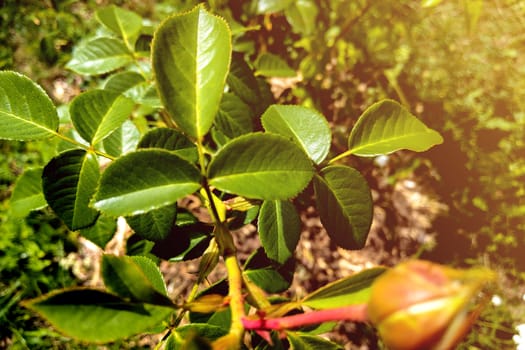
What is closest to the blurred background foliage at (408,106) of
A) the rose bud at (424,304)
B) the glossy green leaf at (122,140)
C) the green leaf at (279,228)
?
the glossy green leaf at (122,140)

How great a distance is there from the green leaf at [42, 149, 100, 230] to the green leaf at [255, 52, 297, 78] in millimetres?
770

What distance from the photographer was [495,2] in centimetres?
366

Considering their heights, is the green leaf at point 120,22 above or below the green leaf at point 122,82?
above

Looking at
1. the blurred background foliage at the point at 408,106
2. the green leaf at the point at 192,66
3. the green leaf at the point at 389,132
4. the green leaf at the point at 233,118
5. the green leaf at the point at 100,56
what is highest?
the green leaf at the point at 192,66

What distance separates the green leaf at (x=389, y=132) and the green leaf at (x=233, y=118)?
340 millimetres

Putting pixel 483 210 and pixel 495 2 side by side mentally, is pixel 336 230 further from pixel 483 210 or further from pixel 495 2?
pixel 495 2

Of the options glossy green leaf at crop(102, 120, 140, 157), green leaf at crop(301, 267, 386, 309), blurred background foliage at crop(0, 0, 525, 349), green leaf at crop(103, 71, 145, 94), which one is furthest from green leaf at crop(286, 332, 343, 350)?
blurred background foliage at crop(0, 0, 525, 349)

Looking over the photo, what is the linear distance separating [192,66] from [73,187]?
42cm

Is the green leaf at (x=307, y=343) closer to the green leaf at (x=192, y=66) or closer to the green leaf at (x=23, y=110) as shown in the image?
the green leaf at (x=192, y=66)

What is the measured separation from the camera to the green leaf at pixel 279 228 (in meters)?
0.94

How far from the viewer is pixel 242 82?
1214mm

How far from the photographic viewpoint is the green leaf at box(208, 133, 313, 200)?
26.3 inches

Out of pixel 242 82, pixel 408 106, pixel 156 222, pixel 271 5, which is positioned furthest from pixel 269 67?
pixel 408 106

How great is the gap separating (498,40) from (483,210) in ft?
5.26
